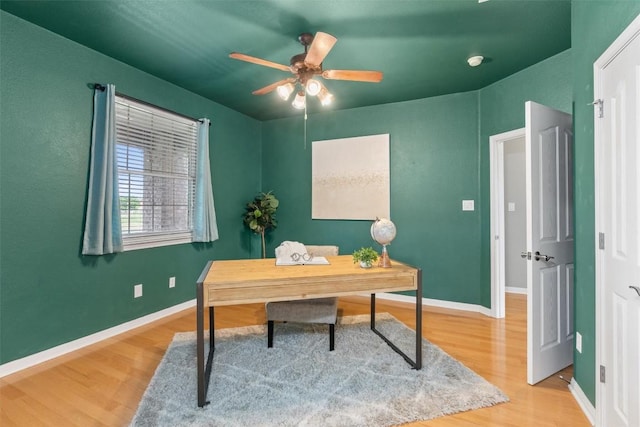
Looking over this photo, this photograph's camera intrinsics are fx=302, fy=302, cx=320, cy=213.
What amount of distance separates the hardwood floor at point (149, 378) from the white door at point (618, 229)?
0.38 meters

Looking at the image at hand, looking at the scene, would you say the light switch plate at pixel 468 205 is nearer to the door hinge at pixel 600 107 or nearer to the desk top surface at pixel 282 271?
the desk top surface at pixel 282 271

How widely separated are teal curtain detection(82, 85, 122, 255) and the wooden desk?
47.0 inches

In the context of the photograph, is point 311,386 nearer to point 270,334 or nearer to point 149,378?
point 270,334

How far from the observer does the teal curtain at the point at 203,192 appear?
3.71 meters

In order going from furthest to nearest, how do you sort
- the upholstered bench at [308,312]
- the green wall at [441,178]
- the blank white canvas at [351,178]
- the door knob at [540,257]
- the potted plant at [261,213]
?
the potted plant at [261,213] < the blank white canvas at [351,178] < the green wall at [441,178] < the upholstered bench at [308,312] < the door knob at [540,257]

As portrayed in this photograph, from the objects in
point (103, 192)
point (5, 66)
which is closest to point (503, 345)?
point (103, 192)

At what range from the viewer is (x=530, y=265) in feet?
6.71

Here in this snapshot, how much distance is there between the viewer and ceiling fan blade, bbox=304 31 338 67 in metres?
1.82

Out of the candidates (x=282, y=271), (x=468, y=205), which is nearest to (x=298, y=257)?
(x=282, y=271)

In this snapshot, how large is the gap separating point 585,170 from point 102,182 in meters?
3.64

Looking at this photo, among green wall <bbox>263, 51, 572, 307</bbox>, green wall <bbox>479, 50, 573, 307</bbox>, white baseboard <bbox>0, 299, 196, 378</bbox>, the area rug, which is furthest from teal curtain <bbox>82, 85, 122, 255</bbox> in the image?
green wall <bbox>479, 50, 573, 307</bbox>

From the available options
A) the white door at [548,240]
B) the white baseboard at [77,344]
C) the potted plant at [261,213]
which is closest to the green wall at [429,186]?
the potted plant at [261,213]

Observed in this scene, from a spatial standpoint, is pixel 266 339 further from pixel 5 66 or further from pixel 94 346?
pixel 5 66

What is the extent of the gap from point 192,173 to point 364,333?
2.74 meters
